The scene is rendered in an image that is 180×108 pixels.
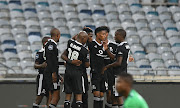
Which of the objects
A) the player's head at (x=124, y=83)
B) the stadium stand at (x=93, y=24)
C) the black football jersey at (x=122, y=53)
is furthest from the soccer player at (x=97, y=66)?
the stadium stand at (x=93, y=24)

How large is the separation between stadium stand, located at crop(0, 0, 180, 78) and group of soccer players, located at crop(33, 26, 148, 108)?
Answer: 250 inches

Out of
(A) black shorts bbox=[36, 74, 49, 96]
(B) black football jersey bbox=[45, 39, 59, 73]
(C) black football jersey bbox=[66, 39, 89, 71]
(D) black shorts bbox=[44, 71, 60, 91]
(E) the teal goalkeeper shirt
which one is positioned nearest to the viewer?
(E) the teal goalkeeper shirt

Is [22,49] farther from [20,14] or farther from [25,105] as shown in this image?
[25,105]

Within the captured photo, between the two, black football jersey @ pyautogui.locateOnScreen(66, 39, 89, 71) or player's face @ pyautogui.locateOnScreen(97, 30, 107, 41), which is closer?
black football jersey @ pyautogui.locateOnScreen(66, 39, 89, 71)

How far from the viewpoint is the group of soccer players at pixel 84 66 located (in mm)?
9117

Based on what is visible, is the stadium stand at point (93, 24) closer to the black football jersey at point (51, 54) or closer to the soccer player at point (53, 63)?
the soccer player at point (53, 63)

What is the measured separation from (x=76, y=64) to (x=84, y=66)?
22 centimetres

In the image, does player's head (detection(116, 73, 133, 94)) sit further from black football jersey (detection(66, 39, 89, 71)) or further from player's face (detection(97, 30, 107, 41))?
player's face (detection(97, 30, 107, 41))

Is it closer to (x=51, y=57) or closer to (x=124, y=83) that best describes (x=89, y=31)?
(x=51, y=57)

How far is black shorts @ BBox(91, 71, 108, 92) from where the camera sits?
377 inches

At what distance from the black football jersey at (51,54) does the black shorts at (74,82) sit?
34 cm

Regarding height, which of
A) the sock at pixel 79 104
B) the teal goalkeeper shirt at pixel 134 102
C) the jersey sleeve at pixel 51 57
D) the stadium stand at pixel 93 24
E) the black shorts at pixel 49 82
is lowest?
the sock at pixel 79 104

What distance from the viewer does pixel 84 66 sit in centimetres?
925

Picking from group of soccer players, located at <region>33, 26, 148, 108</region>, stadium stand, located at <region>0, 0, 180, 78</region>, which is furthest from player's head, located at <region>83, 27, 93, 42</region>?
stadium stand, located at <region>0, 0, 180, 78</region>
